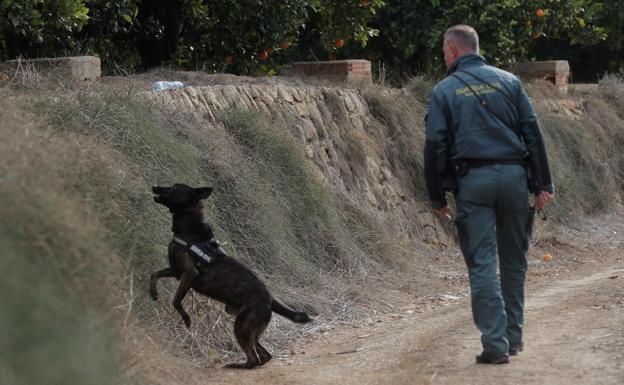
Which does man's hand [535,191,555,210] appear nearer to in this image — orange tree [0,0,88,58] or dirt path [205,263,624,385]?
dirt path [205,263,624,385]

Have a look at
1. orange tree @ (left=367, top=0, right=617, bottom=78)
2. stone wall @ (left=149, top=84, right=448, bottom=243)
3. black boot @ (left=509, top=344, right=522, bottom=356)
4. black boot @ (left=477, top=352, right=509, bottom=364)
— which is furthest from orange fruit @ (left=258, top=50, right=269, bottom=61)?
black boot @ (left=477, top=352, right=509, bottom=364)

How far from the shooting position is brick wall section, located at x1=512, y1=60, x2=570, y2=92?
A: 2041 centimetres

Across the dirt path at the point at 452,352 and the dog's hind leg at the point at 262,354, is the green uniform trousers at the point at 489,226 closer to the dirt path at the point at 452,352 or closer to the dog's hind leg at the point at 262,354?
the dirt path at the point at 452,352

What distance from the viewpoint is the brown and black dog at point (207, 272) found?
282 inches

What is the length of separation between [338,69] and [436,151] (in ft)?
28.3

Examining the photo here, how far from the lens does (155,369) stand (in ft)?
20.1

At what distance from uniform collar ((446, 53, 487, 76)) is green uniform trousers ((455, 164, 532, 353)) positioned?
28.8 inches

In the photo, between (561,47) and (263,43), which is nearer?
(263,43)

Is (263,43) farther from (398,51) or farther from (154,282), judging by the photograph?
(154,282)

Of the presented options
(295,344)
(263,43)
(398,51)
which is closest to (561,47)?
(398,51)

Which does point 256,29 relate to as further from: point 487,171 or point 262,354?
point 487,171

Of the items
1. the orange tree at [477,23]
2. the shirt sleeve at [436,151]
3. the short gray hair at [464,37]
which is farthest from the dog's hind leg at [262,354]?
the orange tree at [477,23]

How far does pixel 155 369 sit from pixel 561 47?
2061 cm

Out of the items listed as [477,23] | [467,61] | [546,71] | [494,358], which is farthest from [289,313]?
[546,71]
